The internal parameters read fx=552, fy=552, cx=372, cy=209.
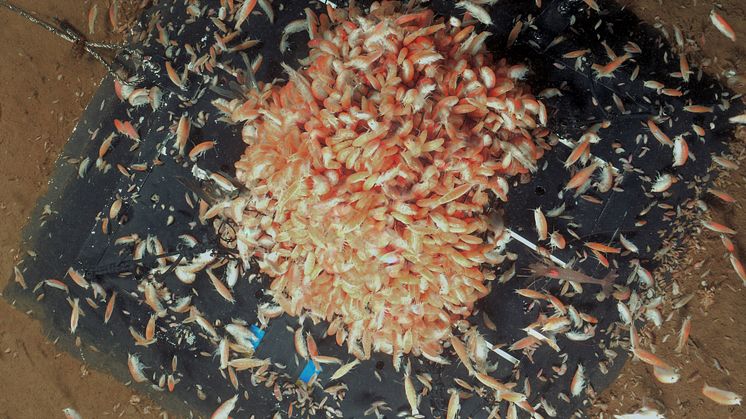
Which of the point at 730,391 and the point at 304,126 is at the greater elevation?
the point at 304,126

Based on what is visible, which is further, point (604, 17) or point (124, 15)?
point (124, 15)

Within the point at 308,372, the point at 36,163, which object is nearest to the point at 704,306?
the point at 308,372

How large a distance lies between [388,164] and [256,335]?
997mm

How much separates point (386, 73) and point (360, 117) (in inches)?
7.0

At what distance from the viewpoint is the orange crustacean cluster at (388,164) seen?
5.32ft

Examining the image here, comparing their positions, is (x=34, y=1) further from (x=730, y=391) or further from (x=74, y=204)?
(x=730, y=391)

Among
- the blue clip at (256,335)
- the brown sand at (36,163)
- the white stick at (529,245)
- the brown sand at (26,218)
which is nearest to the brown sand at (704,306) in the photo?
the brown sand at (26,218)

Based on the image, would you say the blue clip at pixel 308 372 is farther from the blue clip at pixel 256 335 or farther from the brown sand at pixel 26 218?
the brown sand at pixel 26 218

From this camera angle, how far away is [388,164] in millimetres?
1611

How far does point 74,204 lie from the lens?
2.37 metres

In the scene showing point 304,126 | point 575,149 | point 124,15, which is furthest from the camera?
point 124,15

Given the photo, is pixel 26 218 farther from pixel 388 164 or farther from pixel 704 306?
pixel 704 306

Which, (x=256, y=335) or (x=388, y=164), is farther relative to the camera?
(x=256, y=335)

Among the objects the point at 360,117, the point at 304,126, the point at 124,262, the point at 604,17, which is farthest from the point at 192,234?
the point at 604,17
